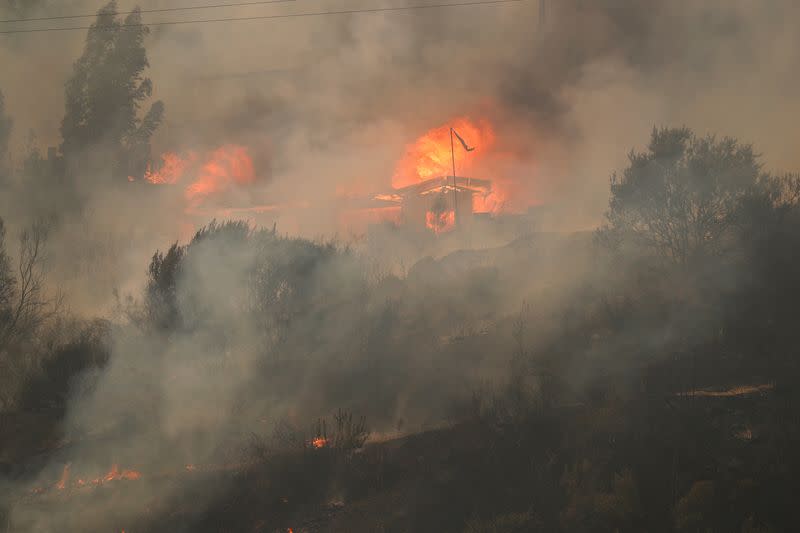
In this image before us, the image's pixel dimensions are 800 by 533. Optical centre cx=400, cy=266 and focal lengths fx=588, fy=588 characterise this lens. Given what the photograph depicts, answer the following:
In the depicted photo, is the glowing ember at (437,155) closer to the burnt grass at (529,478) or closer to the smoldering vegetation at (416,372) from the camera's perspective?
the smoldering vegetation at (416,372)

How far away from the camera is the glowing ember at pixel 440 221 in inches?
1220

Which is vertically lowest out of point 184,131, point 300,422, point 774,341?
point 300,422

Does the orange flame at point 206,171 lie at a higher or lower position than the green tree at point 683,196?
higher

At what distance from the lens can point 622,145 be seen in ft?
91.4

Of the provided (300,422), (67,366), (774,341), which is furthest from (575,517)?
(67,366)

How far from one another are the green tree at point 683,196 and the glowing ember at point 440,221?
12.3 metres

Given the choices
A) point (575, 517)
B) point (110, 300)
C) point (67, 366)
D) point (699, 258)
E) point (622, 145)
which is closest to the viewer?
point (575, 517)

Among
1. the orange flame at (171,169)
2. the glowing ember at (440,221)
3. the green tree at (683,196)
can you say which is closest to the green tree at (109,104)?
the orange flame at (171,169)

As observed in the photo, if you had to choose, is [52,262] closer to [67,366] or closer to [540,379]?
[67,366]

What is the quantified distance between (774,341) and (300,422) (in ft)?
35.7

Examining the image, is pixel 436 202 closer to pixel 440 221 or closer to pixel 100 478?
pixel 440 221

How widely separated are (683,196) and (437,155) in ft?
54.2

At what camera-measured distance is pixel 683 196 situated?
1791 cm

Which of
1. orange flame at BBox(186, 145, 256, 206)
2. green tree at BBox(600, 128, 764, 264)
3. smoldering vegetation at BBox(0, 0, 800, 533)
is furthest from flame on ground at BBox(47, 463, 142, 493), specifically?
orange flame at BBox(186, 145, 256, 206)
